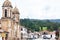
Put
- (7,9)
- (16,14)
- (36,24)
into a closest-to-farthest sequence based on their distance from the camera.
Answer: (7,9)
(16,14)
(36,24)

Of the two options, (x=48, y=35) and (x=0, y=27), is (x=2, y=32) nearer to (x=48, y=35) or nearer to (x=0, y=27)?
(x=0, y=27)

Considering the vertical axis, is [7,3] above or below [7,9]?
above

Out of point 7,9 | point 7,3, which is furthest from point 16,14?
point 7,3

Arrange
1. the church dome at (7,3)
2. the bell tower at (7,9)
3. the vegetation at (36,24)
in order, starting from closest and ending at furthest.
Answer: the bell tower at (7,9)
the church dome at (7,3)
the vegetation at (36,24)

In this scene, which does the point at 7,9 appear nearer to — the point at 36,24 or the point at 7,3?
the point at 7,3

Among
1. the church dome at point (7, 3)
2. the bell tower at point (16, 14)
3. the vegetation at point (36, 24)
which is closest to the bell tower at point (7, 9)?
the church dome at point (7, 3)


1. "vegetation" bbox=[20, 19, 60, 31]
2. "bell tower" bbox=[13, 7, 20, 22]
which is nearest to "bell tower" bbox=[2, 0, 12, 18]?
"bell tower" bbox=[13, 7, 20, 22]

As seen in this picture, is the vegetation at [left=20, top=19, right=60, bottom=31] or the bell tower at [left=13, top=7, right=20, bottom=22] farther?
the vegetation at [left=20, top=19, right=60, bottom=31]

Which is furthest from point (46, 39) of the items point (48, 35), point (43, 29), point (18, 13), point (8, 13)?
point (8, 13)

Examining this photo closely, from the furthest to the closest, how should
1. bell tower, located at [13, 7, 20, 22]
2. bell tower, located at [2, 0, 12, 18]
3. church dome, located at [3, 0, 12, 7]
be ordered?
bell tower, located at [13, 7, 20, 22]
church dome, located at [3, 0, 12, 7]
bell tower, located at [2, 0, 12, 18]

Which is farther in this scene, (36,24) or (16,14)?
(36,24)

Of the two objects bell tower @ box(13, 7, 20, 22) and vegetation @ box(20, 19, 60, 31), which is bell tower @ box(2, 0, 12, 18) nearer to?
bell tower @ box(13, 7, 20, 22)

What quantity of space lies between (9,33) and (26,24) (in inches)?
2259

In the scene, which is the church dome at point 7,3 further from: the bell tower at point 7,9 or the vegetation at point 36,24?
the vegetation at point 36,24
